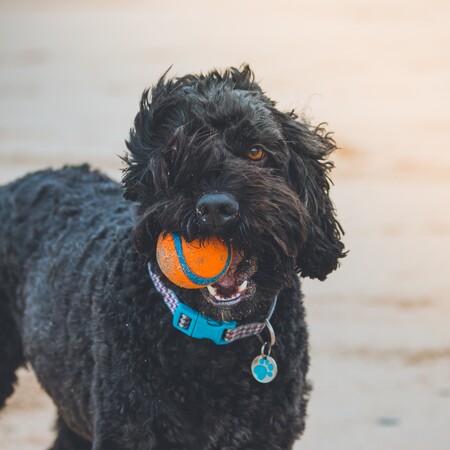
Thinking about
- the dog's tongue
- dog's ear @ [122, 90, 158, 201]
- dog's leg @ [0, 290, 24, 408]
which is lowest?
the dog's tongue

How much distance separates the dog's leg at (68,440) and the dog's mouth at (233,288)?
5.26 feet

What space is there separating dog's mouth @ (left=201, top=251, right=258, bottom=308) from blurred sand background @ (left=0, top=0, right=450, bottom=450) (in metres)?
1.43

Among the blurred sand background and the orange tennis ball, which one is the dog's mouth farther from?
the blurred sand background

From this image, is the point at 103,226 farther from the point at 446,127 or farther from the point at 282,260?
the point at 446,127

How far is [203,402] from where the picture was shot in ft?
13.8

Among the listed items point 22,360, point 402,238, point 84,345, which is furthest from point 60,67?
point 84,345

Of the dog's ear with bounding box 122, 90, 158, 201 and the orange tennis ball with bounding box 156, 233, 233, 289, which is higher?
the dog's ear with bounding box 122, 90, 158, 201

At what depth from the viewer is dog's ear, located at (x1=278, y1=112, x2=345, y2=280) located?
4.28 metres

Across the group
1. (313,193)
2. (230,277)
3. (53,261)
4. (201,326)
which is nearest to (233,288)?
(230,277)

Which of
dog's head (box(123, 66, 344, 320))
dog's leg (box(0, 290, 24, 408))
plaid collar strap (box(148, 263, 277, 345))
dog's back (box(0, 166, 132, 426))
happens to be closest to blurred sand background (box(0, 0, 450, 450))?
dog's leg (box(0, 290, 24, 408))

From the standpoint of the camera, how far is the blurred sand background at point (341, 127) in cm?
640

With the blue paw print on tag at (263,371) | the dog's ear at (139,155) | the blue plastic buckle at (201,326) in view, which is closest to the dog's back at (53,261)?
the dog's ear at (139,155)

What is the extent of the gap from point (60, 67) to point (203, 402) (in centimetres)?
1073

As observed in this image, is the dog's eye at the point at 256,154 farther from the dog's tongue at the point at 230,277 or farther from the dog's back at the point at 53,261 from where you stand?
the dog's back at the point at 53,261
